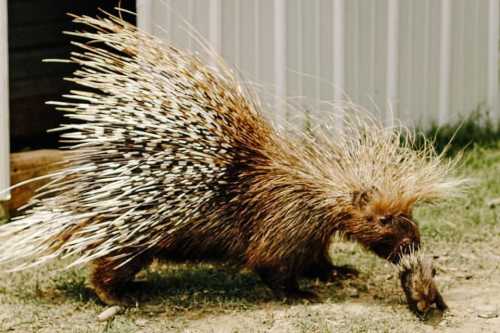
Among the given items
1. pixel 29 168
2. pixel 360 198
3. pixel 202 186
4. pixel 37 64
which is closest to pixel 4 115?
pixel 29 168

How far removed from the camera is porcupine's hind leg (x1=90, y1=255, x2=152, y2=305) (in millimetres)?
5605

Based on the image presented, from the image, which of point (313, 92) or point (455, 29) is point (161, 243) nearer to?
point (313, 92)

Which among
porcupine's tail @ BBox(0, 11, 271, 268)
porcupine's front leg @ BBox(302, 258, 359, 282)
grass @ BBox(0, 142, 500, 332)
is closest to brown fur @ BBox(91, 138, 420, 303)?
porcupine's tail @ BBox(0, 11, 271, 268)

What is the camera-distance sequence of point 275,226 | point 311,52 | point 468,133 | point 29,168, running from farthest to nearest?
1. point 468,133
2. point 311,52
3. point 29,168
4. point 275,226

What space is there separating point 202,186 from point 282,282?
0.61m

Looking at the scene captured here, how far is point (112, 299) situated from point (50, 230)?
1.52 feet

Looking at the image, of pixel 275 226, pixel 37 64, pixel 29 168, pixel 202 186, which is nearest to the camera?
pixel 202 186

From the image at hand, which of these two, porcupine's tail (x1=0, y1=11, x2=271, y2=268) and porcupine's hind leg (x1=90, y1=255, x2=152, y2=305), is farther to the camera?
porcupine's hind leg (x1=90, y1=255, x2=152, y2=305)

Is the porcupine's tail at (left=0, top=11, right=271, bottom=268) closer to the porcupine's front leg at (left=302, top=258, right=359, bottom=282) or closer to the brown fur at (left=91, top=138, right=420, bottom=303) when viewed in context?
the brown fur at (left=91, top=138, right=420, bottom=303)

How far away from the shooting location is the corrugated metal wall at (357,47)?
759 cm

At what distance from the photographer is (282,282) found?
5.62 m

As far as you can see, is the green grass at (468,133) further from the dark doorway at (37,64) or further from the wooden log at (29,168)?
the wooden log at (29,168)

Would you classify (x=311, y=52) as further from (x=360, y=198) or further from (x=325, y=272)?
(x=360, y=198)

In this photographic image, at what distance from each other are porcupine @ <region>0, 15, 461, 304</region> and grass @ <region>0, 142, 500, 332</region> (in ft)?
0.65
